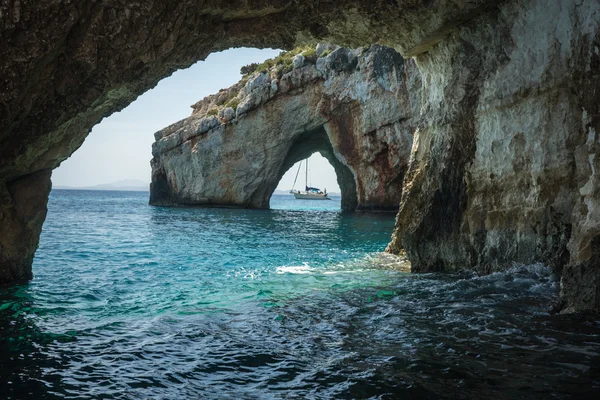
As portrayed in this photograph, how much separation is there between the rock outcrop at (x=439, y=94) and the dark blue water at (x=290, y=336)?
116cm

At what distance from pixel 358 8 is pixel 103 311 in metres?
8.04

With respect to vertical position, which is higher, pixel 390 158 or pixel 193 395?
pixel 390 158

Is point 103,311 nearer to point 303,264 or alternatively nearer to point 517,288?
point 303,264

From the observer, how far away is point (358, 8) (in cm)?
995

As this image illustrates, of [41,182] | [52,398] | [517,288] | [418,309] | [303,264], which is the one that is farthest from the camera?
[303,264]

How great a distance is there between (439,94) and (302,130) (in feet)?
105

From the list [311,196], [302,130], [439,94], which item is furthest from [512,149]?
[311,196]

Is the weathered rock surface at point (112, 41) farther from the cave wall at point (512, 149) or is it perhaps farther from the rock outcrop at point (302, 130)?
the rock outcrop at point (302, 130)

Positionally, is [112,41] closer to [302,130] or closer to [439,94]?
[439,94]

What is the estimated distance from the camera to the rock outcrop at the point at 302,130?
3891 centimetres

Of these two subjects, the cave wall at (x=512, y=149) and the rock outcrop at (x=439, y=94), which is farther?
the cave wall at (x=512, y=149)

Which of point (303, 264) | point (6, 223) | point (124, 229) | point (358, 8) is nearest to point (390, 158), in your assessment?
point (124, 229)

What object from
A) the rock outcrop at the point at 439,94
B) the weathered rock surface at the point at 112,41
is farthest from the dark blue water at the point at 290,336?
the weathered rock surface at the point at 112,41

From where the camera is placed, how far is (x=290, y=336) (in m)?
7.11
